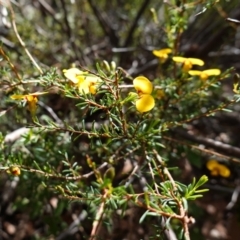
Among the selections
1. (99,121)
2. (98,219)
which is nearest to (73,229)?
(99,121)

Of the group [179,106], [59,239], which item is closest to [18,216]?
[59,239]

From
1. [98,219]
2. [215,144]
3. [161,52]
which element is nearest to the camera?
[98,219]

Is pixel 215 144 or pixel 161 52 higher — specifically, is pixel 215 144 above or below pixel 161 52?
below

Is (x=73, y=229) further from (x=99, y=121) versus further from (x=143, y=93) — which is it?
(x=143, y=93)

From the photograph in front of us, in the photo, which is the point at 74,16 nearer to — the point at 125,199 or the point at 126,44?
the point at 126,44

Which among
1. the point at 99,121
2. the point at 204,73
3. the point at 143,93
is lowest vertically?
the point at 99,121

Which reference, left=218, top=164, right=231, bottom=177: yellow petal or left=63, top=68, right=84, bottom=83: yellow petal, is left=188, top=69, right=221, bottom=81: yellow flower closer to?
left=63, top=68, right=84, bottom=83: yellow petal
